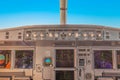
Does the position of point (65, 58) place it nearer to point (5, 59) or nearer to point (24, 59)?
point (24, 59)

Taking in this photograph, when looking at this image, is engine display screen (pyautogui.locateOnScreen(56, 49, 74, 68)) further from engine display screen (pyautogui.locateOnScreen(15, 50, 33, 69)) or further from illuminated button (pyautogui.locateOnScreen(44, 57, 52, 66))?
engine display screen (pyautogui.locateOnScreen(15, 50, 33, 69))

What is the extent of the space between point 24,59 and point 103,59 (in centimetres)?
253

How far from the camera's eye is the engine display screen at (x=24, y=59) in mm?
6766

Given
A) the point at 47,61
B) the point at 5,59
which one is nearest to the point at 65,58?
the point at 47,61

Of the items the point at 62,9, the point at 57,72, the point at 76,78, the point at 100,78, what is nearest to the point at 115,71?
the point at 100,78

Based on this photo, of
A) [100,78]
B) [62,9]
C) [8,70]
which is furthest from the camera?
[62,9]

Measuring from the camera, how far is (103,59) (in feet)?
22.0

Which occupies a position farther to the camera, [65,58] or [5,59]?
[5,59]

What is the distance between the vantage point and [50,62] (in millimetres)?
6707

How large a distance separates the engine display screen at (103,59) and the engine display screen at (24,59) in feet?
6.81

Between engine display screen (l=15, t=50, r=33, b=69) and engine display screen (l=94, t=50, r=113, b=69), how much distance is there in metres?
2.07

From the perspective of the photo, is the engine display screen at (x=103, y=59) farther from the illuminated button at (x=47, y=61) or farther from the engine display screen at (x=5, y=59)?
the engine display screen at (x=5, y=59)

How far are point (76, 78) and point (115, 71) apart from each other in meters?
1.23

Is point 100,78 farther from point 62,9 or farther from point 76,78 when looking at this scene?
point 62,9
